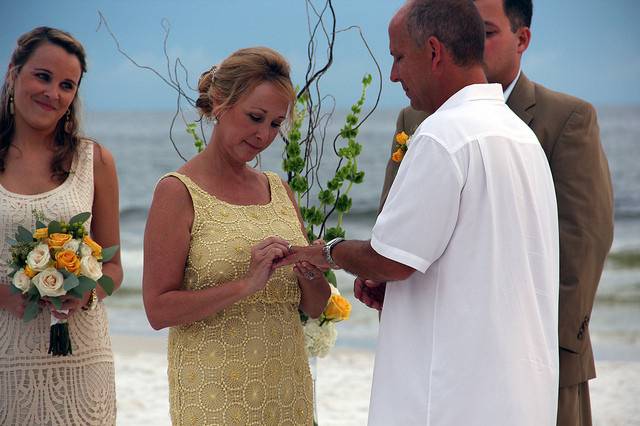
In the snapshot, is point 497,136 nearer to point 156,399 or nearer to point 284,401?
point 284,401

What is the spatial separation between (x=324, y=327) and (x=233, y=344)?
32.6 inches

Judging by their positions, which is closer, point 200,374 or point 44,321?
point 200,374

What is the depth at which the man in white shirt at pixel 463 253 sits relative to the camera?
2.44m

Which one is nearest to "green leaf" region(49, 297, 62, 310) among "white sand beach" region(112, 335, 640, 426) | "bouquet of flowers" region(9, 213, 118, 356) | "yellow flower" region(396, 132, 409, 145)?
"bouquet of flowers" region(9, 213, 118, 356)

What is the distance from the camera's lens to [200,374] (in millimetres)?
2994

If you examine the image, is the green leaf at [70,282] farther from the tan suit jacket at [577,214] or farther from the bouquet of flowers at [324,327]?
the tan suit jacket at [577,214]

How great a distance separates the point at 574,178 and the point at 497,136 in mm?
630

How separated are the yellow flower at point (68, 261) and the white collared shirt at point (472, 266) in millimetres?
1161

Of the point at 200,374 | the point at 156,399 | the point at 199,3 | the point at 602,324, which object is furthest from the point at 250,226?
the point at 199,3

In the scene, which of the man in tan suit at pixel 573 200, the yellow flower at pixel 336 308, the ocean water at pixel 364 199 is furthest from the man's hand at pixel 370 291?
the ocean water at pixel 364 199

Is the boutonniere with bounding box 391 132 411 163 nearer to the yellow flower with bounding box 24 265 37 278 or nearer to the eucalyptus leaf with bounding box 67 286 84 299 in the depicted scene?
the eucalyptus leaf with bounding box 67 286 84 299

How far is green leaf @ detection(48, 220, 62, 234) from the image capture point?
10.6ft

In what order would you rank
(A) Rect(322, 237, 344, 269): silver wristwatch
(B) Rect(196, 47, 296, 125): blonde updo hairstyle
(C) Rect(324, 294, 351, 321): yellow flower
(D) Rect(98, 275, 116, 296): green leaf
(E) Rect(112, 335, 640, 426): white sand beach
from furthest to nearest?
(E) Rect(112, 335, 640, 426): white sand beach
(C) Rect(324, 294, 351, 321): yellow flower
(D) Rect(98, 275, 116, 296): green leaf
(B) Rect(196, 47, 296, 125): blonde updo hairstyle
(A) Rect(322, 237, 344, 269): silver wristwatch

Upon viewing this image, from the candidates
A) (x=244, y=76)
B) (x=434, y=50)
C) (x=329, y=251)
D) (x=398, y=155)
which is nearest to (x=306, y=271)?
(x=329, y=251)
